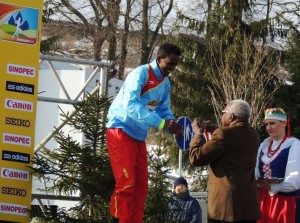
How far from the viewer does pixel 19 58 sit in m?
8.71

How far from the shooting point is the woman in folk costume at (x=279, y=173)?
26.3 feet

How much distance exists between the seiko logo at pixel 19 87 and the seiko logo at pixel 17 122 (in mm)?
291

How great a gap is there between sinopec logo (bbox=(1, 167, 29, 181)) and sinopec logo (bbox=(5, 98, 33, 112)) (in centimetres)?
62

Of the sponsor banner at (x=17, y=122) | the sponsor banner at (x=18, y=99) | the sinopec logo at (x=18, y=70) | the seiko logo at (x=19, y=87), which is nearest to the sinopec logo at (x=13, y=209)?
the sponsor banner at (x=18, y=99)

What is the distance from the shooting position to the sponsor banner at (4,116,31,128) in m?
8.78

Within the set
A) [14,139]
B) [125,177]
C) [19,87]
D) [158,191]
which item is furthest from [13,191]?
[125,177]

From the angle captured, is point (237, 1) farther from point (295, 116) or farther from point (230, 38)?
point (295, 116)

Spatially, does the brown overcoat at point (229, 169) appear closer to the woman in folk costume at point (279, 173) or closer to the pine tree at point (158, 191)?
the woman in folk costume at point (279, 173)

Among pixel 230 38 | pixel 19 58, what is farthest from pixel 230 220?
pixel 230 38

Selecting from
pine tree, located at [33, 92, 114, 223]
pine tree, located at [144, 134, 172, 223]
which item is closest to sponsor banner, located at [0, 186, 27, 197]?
pine tree, located at [33, 92, 114, 223]

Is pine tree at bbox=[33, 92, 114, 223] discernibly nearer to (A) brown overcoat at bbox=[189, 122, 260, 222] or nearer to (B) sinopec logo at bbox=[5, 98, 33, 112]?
(B) sinopec logo at bbox=[5, 98, 33, 112]

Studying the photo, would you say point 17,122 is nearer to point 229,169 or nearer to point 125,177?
point 125,177

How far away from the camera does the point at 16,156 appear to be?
348 inches

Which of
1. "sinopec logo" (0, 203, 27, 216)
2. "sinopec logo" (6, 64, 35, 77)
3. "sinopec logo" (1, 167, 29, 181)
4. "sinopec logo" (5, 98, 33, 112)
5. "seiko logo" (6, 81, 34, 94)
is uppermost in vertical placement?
"sinopec logo" (6, 64, 35, 77)
